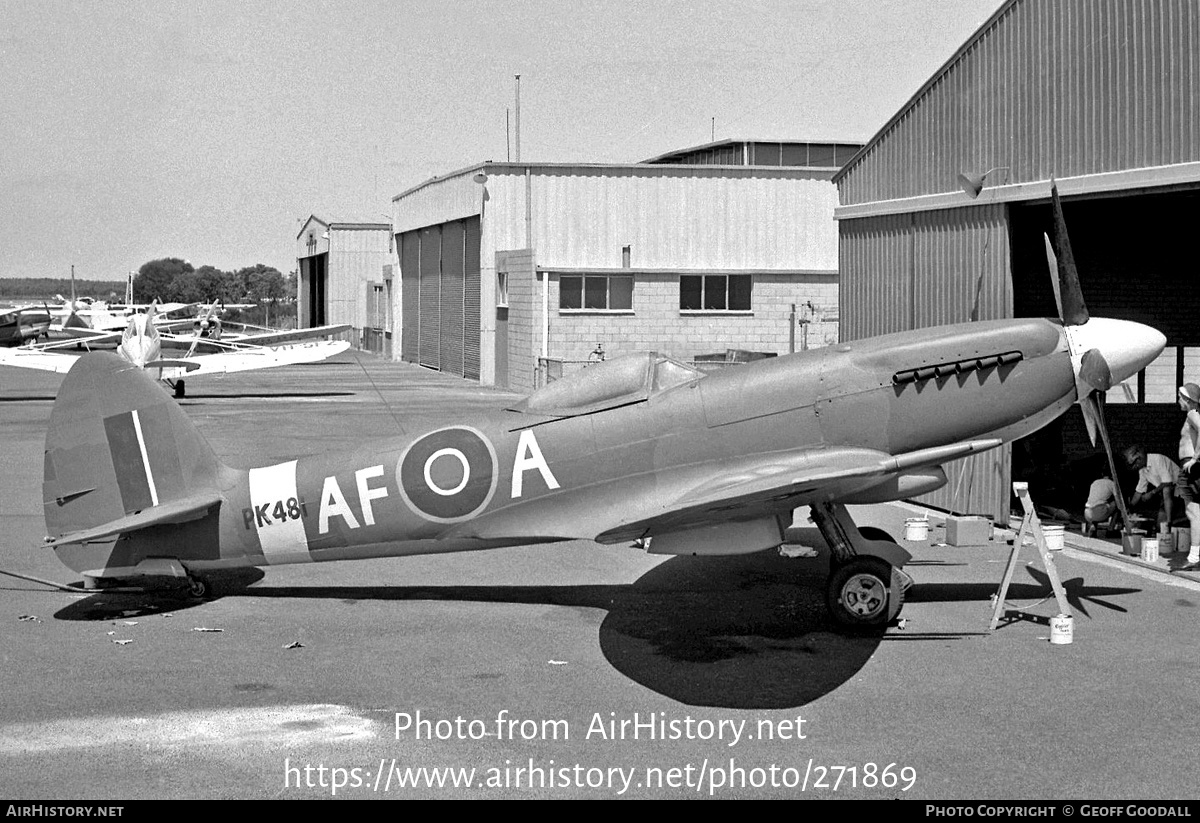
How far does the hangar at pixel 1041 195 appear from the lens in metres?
12.7

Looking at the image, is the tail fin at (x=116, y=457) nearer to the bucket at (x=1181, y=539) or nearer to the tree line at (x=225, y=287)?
the bucket at (x=1181, y=539)

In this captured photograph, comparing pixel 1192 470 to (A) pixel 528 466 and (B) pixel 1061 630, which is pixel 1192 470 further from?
(A) pixel 528 466

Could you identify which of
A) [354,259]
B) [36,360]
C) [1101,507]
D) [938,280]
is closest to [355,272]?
[354,259]

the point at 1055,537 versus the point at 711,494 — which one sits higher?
the point at 711,494

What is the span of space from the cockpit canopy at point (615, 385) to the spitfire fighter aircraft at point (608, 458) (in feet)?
0.05

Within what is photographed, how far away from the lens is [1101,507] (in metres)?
13.8

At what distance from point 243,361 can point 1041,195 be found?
2894cm

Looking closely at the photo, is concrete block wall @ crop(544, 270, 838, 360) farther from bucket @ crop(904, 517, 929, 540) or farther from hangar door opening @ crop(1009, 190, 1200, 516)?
bucket @ crop(904, 517, 929, 540)

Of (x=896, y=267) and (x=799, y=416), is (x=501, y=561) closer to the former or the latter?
(x=799, y=416)

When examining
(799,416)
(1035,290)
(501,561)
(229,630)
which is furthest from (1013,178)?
(229,630)

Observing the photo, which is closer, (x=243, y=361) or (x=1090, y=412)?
(x=1090, y=412)

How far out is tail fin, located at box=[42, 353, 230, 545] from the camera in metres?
10.2

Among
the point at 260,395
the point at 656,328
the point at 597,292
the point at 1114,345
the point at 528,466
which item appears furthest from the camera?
the point at 260,395

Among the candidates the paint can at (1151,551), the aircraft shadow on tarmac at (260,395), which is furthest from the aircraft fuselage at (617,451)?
the aircraft shadow on tarmac at (260,395)
